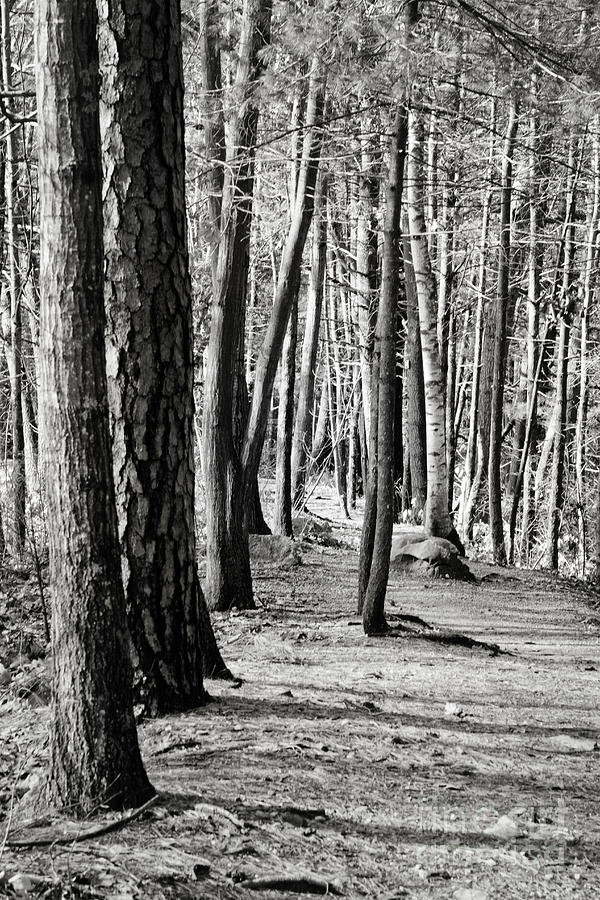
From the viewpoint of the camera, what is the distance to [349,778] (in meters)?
4.32

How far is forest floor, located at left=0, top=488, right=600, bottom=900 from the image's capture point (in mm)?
3316

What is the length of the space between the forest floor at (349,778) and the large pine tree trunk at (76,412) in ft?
1.40

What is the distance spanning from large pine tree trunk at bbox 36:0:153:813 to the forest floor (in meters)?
0.43

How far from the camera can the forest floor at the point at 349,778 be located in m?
3.32

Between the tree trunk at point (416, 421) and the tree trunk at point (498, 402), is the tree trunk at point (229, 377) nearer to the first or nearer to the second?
the tree trunk at point (498, 402)

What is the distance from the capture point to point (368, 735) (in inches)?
Result: 195

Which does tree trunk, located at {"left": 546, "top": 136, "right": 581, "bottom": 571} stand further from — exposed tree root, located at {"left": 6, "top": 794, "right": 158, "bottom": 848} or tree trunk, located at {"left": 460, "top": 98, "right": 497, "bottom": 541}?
exposed tree root, located at {"left": 6, "top": 794, "right": 158, "bottom": 848}

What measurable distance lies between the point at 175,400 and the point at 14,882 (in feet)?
8.54

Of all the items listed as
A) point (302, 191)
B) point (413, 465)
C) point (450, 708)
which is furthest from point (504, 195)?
point (450, 708)

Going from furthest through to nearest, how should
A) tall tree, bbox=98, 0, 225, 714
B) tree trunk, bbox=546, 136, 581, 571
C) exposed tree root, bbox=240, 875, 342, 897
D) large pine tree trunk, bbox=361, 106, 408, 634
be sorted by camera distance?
1. tree trunk, bbox=546, 136, 581, 571
2. large pine tree trunk, bbox=361, 106, 408, 634
3. tall tree, bbox=98, 0, 225, 714
4. exposed tree root, bbox=240, 875, 342, 897

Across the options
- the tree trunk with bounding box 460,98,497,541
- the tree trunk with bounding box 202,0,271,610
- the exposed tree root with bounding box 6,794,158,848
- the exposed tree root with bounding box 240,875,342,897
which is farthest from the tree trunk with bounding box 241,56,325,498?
the tree trunk with bounding box 460,98,497,541

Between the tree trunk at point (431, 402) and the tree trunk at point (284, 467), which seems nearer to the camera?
the tree trunk at point (284, 467)

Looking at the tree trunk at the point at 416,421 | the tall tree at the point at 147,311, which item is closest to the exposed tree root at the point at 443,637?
the tall tree at the point at 147,311

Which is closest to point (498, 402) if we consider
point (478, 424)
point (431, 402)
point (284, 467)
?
point (431, 402)
